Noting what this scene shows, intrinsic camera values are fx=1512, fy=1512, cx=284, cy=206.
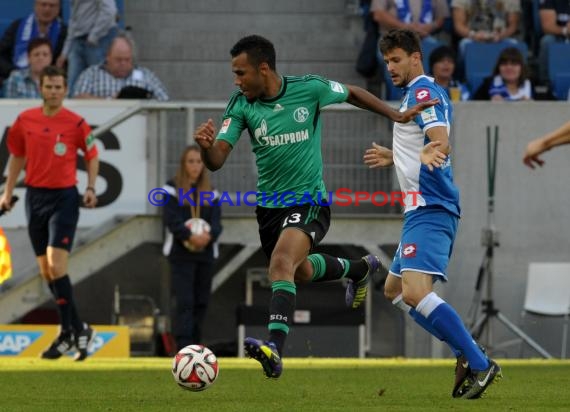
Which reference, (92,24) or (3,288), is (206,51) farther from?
(3,288)

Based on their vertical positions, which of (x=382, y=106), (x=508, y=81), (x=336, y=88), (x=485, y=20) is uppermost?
(x=485, y=20)

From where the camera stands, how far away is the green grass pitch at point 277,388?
896 cm

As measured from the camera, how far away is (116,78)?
17.5 metres

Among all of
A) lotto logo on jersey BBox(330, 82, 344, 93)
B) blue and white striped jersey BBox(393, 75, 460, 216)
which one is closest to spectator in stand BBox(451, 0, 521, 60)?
lotto logo on jersey BBox(330, 82, 344, 93)

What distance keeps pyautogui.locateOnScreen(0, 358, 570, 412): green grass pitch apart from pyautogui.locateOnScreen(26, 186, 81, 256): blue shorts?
1161 millimetres

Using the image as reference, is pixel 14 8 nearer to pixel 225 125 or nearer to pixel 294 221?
pixel 225 125

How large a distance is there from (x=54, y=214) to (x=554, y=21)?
8.03m

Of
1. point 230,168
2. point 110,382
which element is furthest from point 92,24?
point 110,382

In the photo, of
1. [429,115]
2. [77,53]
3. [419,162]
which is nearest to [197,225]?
[77,53]

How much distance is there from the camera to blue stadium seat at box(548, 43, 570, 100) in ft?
60.0

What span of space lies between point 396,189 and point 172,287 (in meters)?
2.73

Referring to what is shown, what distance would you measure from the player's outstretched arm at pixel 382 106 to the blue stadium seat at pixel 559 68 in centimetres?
840

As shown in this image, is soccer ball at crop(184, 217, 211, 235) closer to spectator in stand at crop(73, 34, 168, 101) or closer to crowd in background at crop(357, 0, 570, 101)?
spectator in stand at crop(73, 34, 168, 101)

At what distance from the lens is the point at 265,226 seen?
33.7 ft
